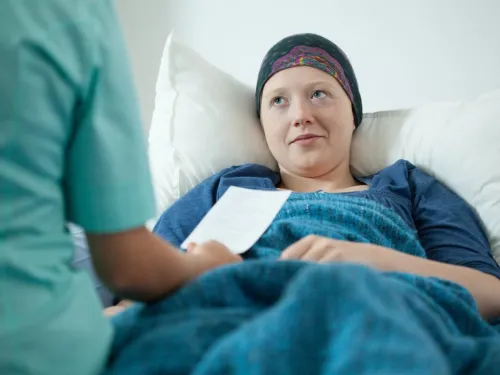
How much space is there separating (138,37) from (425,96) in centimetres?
103

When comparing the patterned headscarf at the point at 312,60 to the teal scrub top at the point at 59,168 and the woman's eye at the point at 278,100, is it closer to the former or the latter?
the woman's eye at the point at 278,100

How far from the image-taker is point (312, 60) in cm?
128

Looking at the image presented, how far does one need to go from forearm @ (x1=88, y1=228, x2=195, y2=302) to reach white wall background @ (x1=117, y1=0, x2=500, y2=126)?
119 centimetres

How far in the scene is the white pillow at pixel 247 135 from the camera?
1.19m

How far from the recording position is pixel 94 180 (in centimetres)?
44

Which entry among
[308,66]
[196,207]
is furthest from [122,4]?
[196,207]

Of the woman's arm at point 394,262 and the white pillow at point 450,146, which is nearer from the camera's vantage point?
the woman's arm at point 394,262

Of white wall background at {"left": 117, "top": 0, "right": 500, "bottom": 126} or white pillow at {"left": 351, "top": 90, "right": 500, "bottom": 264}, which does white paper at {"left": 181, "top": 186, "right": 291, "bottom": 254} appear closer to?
white pillow at {"left": 351, "top": 90, "right": 500, "bottom": 264}

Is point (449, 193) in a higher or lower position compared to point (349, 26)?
lower

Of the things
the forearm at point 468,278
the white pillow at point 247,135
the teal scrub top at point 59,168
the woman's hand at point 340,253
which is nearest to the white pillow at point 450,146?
the white pillow at point 247,135

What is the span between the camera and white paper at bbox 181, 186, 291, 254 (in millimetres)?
957

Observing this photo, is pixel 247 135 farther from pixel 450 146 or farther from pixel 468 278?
pixel 468 278

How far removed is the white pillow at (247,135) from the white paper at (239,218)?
0.25m

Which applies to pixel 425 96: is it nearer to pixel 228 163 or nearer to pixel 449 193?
pixel 449 193
